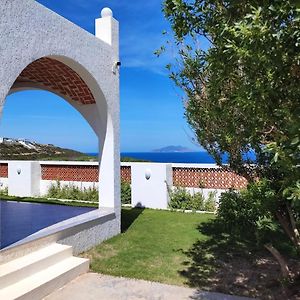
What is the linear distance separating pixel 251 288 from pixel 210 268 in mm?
1209

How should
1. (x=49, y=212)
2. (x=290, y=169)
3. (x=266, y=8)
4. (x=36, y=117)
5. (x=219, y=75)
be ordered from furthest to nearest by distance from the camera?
(x=36, y=117), (x=49, y=212), (x=219, y=75), (x=266, y=8), (x=290, y=169)

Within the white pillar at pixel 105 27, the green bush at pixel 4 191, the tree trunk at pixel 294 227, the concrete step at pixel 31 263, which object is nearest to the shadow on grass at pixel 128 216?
the concrete step at pixel 31 263

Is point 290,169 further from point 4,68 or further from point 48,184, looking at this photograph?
point 48,184

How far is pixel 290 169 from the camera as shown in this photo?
281 centimetres

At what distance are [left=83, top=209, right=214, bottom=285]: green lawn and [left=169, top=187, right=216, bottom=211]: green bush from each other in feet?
3.53

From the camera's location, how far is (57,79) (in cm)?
996

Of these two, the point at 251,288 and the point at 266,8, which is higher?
the point at 266,8

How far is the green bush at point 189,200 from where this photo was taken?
14.2 m

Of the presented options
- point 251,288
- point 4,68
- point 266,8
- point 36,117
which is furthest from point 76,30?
point 36,117

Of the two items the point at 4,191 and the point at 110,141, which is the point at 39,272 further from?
the point at 4,191

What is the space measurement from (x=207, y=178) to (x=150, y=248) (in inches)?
241

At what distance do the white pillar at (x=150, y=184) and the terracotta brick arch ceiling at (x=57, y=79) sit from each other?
567 centimetres

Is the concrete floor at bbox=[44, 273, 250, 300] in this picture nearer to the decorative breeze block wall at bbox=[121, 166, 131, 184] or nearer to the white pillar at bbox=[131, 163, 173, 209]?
the white pillar at bbox=[131, 163, 173, 209]

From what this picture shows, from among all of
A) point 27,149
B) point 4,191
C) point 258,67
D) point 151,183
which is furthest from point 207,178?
point 27,149
